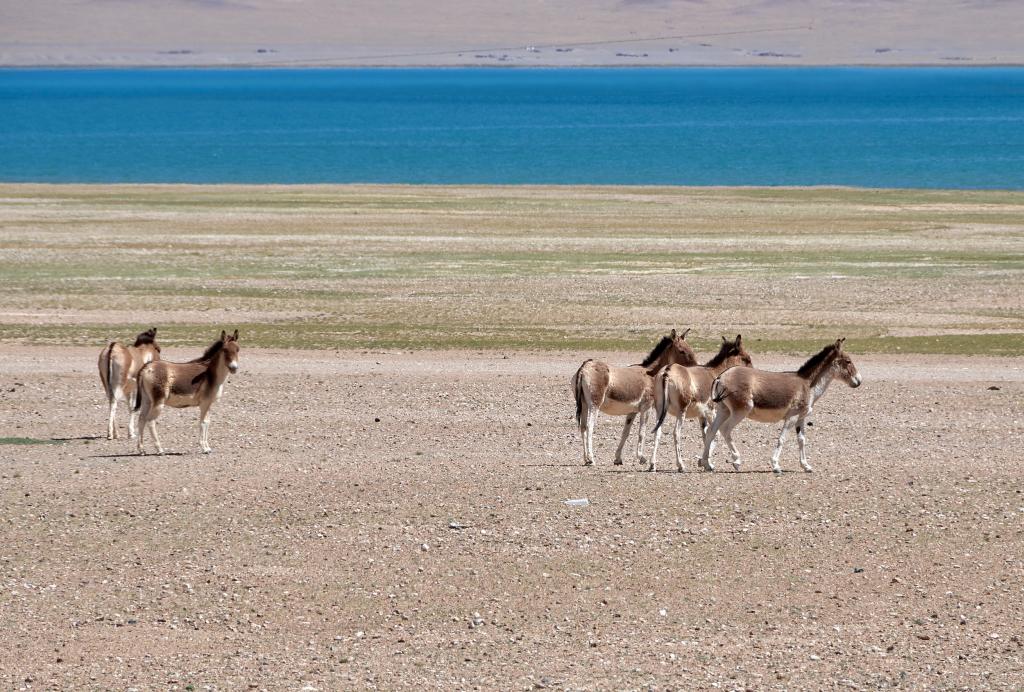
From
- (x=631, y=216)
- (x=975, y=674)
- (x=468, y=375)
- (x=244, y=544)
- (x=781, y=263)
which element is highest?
(x=631, y=216)

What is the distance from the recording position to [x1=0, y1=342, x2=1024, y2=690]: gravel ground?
523 inches

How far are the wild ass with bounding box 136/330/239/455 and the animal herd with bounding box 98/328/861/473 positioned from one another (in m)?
0.01

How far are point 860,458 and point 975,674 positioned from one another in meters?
7.59

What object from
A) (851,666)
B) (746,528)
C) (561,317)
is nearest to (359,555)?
(746,528)

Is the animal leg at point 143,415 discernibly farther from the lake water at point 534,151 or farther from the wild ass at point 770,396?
the lake water at point 534,151

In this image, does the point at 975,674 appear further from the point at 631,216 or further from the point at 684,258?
the point at 631,216

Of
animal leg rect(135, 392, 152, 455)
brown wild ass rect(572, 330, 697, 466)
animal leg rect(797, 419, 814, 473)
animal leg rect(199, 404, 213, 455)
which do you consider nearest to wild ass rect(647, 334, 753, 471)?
brown wild ass rect(572, 330, 697, 466)

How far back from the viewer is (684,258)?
50969 mm

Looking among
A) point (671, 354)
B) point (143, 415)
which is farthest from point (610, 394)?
point (143, 415)

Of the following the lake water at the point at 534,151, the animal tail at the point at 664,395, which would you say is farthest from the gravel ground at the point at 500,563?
the lake water at the point at 534,151

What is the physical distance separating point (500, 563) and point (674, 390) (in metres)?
4.45

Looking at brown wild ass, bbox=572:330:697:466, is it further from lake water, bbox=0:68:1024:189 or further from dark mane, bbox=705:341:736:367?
lake water, bbox=0:68:1024:189

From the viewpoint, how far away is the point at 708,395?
19844mm

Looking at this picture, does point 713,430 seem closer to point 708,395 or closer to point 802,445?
point 708,395
